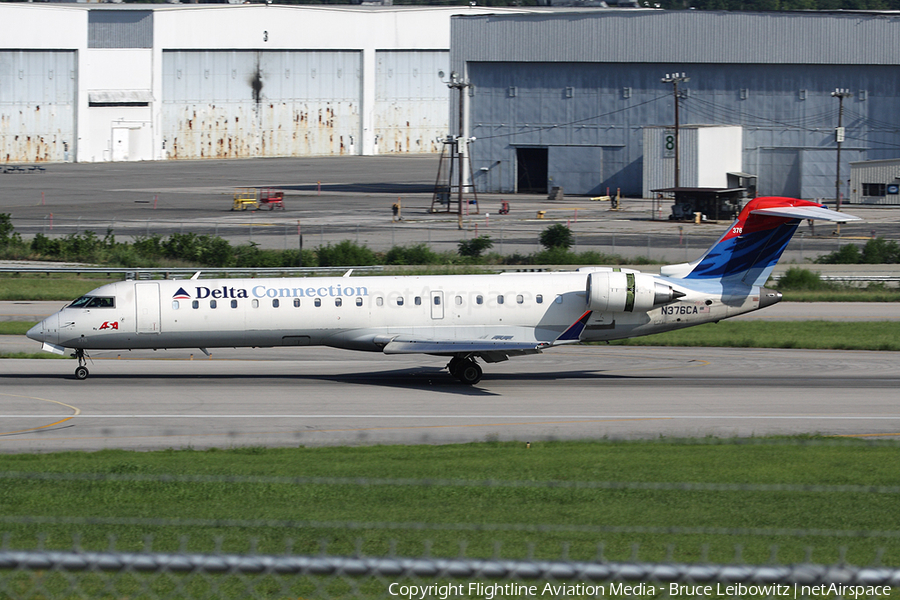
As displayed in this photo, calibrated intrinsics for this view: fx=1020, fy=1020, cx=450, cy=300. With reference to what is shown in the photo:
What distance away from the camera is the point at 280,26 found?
407ft

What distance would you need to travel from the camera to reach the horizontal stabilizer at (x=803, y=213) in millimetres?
29239

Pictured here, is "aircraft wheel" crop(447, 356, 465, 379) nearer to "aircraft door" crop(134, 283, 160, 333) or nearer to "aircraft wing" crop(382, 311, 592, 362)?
"aircraft wing" crop(382, 311, 592, 362)

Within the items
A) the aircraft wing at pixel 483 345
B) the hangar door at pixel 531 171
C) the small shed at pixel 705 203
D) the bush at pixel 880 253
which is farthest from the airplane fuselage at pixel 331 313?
the hangar door at pixel 531 171

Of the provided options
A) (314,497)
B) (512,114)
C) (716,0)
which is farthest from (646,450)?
(716,0)

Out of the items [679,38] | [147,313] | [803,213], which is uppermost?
[679,38]

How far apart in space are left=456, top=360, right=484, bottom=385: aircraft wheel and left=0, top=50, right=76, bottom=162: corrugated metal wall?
98535 mm

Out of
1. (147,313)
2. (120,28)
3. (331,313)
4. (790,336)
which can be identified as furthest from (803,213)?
(120,28)

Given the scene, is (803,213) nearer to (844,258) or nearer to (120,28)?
(844,258)

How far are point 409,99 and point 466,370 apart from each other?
110232 mm

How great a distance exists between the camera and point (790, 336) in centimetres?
3750

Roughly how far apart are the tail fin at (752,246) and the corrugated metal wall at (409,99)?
340 feet

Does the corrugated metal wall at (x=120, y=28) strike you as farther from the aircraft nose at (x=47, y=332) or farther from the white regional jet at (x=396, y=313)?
the aircraft nose at (x=47, y=332)

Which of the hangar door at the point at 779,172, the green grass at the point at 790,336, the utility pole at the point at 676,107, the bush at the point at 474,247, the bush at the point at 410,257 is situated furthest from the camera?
the hangar door at the point at 779,172

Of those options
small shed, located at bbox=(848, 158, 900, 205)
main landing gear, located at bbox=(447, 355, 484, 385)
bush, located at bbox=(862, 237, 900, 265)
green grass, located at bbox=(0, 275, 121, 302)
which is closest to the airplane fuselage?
main landing gear, located at bbox=(447, 355, 484, 385)
